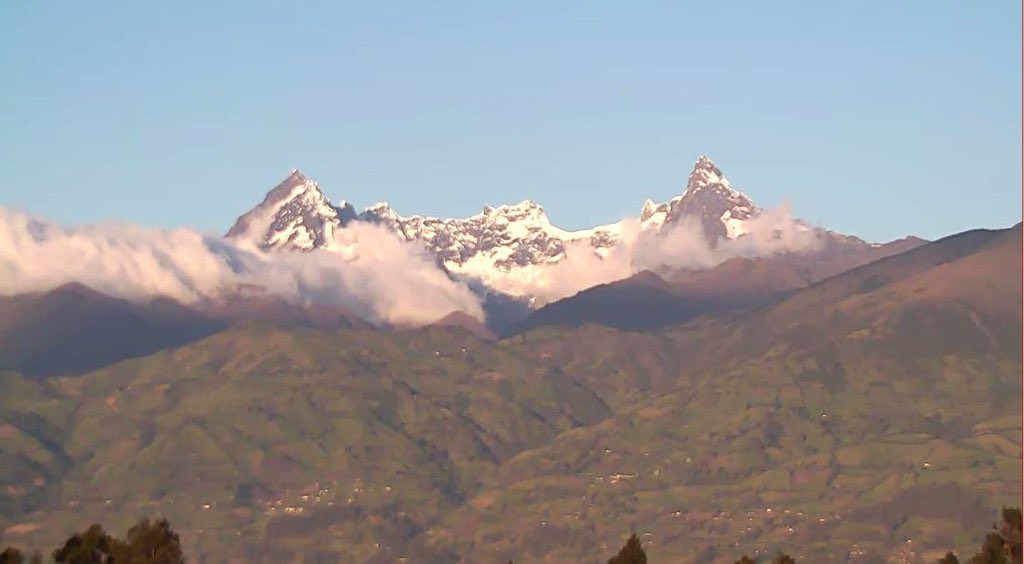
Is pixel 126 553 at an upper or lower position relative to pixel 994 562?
upper

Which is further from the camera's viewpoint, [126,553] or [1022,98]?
[126,553]

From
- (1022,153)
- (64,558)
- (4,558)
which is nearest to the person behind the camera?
(1022,153)

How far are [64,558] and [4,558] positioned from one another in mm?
16788

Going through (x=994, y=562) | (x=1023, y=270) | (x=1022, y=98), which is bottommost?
(x=994, y=562)

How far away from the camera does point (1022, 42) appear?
3014 inches

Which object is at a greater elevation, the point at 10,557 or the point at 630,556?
the point at 10,557

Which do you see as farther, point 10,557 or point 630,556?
point 630,556

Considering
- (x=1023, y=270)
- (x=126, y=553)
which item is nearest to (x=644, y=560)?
(x=126, y=553)

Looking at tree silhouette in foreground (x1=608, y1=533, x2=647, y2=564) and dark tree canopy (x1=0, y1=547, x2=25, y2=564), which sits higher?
dark tree canopy (x1=0, y1=547, x2=25, y2=564)

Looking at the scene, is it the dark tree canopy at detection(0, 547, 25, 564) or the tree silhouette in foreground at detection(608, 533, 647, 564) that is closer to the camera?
the dark tree canopy at detection(0, 547, 25, 564)

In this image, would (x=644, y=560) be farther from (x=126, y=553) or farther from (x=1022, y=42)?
(x=1022, y=42)

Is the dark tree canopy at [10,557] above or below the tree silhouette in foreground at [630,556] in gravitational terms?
above

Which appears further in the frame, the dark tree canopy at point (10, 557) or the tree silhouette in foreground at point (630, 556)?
the tree silhouette in foreground at point (630, 556)

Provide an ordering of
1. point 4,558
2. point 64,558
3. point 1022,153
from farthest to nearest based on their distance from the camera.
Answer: point 64,558, point 4,558, point 1022,153
